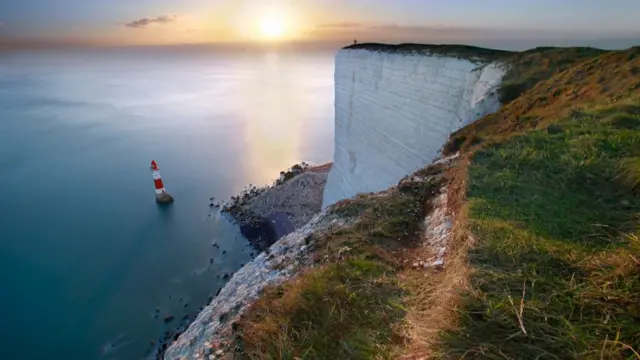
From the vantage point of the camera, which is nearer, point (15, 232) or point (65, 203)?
point (15, 232)

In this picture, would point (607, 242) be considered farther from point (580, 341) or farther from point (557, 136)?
point (557, 136)

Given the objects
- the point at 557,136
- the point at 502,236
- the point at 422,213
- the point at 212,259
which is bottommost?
the point at 212,259

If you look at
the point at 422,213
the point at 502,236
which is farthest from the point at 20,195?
the point at 502,236

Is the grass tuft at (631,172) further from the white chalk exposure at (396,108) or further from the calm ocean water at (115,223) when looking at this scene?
the calm ocean water at (115,223)

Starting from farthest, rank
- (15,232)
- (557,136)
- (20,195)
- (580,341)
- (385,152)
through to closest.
A: (20,195) < (15,232) < (385,152) < (557,136) < (580,341)

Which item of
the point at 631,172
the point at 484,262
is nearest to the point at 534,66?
the point at 631,172

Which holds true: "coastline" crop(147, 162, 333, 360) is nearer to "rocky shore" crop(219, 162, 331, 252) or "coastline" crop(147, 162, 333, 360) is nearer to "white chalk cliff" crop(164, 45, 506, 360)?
"rocky shore" crop(219, 162, 331, 252)

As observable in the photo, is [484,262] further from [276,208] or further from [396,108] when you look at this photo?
[276,208]
